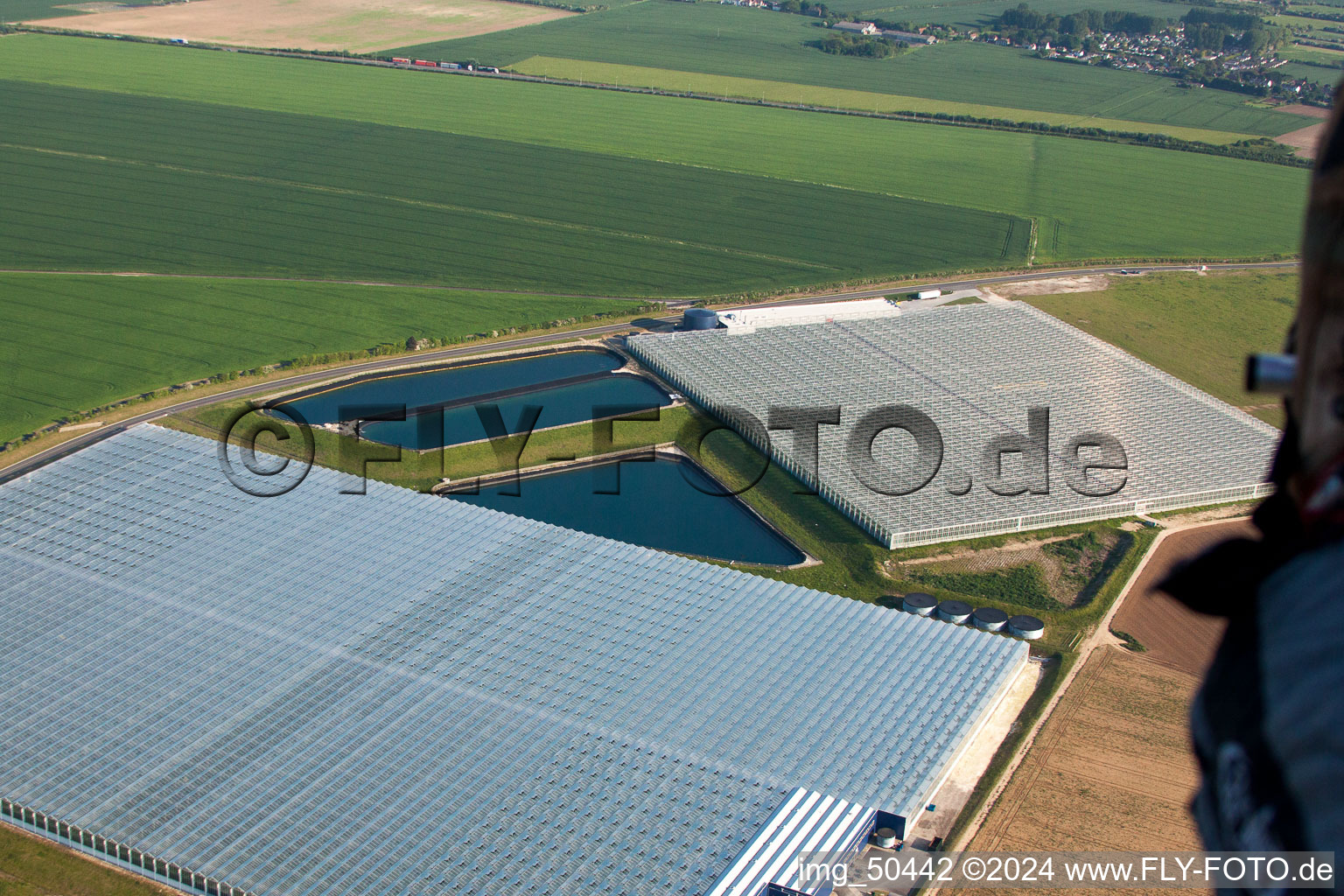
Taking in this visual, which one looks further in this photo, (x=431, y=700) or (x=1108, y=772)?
(x=1108, y=772)

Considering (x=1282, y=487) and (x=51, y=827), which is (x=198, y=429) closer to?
(x=51, y=827)

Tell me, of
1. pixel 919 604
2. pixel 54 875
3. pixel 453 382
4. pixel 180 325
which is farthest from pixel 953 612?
pixel 180 325

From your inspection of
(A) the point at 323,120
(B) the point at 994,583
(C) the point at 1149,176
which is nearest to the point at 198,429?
(B) the point at 994,583

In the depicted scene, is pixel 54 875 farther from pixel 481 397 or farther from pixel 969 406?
pixel 969 406

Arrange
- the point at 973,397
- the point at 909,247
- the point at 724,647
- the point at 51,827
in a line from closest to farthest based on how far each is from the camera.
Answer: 1. the point at 51,827
2. the point at 724,647
3. the point at 973,397
4. the point at 909,247

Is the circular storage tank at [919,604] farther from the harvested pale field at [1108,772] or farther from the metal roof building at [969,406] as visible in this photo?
the harvested pale field at [1108,772]

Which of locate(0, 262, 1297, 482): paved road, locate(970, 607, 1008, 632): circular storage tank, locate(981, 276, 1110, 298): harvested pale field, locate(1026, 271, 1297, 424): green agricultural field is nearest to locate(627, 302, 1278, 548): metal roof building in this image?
locate(1026, 271, 1297, 424): green agricultural field

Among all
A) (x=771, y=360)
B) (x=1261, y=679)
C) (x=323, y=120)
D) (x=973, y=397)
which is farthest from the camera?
(x=323, y=120)

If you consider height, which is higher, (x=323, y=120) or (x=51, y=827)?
(x=323, y=120)
